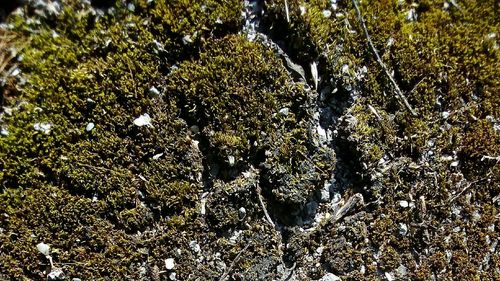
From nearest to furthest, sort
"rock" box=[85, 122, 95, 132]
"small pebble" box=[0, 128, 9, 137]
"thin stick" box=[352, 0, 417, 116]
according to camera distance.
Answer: "small pebble" box=[0, 128, 9, 137]
"rock" box=[85, 122, 95, 132]
"thin stick" box=[352, 0, 417, 116]

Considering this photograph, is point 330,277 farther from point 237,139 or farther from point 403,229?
point 237,139

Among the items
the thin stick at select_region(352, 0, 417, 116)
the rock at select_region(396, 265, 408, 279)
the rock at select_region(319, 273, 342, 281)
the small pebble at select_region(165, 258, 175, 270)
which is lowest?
the rock at select_region(396, 265, 408, 279)

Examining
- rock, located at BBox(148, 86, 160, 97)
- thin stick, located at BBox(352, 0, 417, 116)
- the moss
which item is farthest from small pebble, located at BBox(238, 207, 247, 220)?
A: thin stick, located at BBox(352, 0, 417, 116)

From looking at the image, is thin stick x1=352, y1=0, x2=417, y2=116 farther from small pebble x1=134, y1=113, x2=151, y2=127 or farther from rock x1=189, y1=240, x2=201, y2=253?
rock x1=189, y1=240, x2=201, y2=253

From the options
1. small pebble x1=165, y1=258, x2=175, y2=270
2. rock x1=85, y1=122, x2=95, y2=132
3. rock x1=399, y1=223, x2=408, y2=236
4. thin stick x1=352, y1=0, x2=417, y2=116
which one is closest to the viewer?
rock x1=85, y1=122, x2=95, y2=132

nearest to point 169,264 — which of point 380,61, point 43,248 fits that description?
point 43,248

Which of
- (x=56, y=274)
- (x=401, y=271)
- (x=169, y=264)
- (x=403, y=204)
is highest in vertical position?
(x=56, y=274)

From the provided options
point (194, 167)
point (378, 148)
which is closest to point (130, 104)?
point (194, 167)

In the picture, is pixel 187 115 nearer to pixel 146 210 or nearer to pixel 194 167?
pixel 194 167

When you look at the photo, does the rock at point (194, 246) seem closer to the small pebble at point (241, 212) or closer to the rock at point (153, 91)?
the small pebble at point (241, 212)

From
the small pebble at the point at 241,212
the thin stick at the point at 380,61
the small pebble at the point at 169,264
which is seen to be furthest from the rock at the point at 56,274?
the thin stick at the point at 380,61

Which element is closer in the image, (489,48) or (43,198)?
(43,198)
